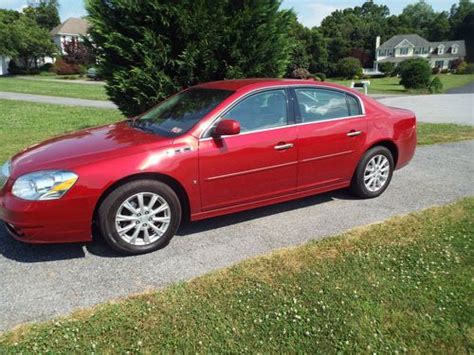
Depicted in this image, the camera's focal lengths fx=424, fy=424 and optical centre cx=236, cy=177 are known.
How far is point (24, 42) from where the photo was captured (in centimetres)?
5772

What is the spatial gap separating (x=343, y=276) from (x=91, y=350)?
1.99 meters

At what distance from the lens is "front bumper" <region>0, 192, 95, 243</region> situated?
138 inches

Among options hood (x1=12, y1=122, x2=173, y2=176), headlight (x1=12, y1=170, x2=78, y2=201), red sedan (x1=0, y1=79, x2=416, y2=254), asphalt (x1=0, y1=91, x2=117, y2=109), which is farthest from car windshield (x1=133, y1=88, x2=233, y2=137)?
asphalt (x1=0, y1=91, x2=117, y2=109)

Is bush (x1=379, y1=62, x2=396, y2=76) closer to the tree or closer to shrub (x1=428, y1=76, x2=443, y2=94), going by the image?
shrub (x1=428, y1=76, x2=443, y2=94)

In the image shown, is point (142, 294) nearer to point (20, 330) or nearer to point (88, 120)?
point (20, 330)

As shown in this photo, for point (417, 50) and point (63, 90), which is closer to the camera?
point (63, 90)

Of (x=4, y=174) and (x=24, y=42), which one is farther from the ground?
(x=24, y=42)

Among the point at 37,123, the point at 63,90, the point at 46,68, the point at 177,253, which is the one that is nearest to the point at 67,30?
the point at 46,68

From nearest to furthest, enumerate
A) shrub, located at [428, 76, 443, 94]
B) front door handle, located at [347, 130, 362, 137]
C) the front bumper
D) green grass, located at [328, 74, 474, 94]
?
1. the front bumper
2. front door handle, located at [347, 130, 362, 137]
3. shrub, located at [428, 76, 443, 94]
4. green grass, located at [328, 74, 474, 94]

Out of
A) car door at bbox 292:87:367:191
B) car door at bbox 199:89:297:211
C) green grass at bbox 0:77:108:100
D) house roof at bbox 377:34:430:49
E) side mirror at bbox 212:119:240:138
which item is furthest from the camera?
house roof at bbox 377:34:430:49

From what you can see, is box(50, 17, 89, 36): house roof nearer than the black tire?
No

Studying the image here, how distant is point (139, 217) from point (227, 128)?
1.15m

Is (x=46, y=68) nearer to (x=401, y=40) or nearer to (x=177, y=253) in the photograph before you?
(x=177, y=253)

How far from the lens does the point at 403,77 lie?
29891 millimetres
